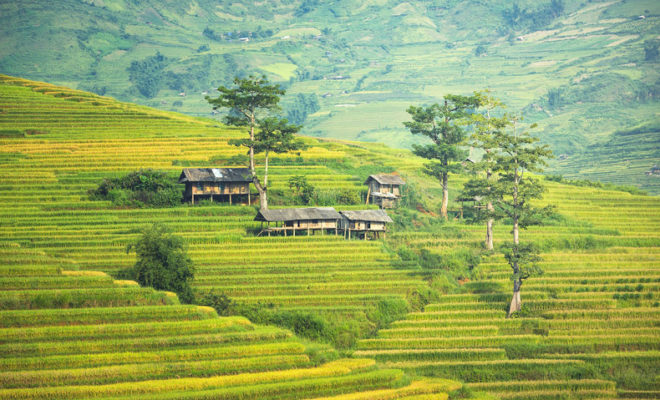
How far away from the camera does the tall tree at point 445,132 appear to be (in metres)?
70.3

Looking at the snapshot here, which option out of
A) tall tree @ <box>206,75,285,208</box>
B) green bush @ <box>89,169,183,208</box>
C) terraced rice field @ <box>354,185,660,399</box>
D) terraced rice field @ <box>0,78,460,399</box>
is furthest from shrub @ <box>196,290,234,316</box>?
green bush @ <box>89,169,183,208</box>

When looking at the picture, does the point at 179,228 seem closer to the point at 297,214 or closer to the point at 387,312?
the point at 297,214

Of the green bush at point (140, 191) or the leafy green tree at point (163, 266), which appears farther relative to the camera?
the green bush at point (140, 191)

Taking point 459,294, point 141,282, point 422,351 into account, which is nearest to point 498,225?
point 459,294

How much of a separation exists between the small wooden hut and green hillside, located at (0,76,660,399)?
185 cm

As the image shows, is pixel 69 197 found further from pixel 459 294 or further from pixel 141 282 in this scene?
pixel 459 294

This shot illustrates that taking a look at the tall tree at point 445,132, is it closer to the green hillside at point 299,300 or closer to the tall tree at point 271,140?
the green hillside at point 299,300

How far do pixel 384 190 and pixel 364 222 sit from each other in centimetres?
939

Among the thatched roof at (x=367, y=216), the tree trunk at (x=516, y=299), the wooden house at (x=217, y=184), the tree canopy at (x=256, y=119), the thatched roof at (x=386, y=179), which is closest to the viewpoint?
the tree trunk at (x=516, y=299)

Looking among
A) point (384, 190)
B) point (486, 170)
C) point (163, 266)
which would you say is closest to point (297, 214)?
point (384, 190)

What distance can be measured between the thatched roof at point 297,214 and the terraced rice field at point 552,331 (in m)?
7.12

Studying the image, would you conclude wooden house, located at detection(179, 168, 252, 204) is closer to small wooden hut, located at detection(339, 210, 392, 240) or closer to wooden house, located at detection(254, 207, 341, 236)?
wooden house, located at detection(254, 207, 341, 236)

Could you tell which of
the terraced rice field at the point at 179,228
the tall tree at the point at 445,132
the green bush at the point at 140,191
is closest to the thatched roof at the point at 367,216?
the terraced rice field at the point at 179,228

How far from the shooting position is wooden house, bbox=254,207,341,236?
57.2 m
